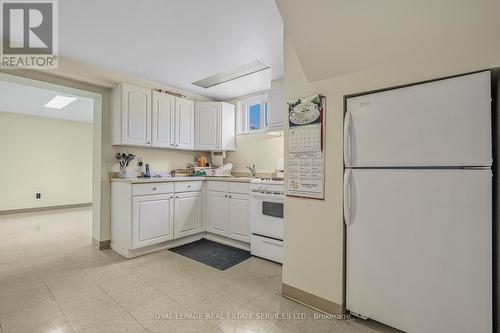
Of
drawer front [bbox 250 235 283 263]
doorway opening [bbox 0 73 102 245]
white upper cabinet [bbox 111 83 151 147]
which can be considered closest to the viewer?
drawer front [bbox 250 235 283 263]

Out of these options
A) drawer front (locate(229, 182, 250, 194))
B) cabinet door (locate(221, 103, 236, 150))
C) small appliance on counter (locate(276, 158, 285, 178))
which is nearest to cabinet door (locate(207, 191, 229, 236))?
drawer front (locate(229, 182, 250, 194))

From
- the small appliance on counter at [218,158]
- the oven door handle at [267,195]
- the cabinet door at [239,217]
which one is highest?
the small appliance on counter at [218,158]

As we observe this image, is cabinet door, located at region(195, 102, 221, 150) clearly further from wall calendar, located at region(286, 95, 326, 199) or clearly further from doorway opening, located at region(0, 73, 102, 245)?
wall calendar, located at region(286, 95, 326, 199)

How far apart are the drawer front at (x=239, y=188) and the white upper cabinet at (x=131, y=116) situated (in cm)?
132

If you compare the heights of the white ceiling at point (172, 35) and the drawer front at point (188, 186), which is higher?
the white ceiling at point (172, 35)

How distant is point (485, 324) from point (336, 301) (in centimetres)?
78

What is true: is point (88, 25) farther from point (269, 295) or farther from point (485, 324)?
point (485, 324)

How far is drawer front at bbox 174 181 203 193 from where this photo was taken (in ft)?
10.6

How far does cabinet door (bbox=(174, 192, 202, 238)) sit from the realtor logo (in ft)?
6.98

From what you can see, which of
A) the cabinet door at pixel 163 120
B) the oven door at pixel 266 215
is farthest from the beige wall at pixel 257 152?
the cabinet door at pixel 163 120

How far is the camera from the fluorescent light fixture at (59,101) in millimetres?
4246

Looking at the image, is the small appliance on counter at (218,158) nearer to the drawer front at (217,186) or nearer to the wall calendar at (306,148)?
the drawer front at (217,186)

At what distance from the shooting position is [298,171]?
6.20 ft

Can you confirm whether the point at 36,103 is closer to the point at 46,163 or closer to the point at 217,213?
the point at 46,163
